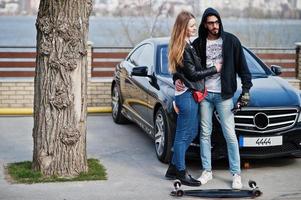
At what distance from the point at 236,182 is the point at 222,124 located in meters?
0.64

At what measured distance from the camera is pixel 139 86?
9539 mm

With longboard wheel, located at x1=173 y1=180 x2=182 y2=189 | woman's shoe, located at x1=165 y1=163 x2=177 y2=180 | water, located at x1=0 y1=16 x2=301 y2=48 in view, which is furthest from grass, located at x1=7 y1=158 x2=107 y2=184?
water, located at x1=0 y1=16 x2=301 y2=48

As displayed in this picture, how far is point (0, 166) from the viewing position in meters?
8.27

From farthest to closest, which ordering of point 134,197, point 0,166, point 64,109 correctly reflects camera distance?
1. point 0,166
2. point 64,109
3. point 134,197

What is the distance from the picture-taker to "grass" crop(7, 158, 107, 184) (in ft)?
24.8

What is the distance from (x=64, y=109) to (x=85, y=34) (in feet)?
2.83

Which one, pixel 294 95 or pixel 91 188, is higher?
pixel 294 95

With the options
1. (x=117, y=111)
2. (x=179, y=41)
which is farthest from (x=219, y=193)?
(x=117, y=111)

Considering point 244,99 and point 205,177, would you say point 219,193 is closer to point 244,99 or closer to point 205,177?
point 205,177

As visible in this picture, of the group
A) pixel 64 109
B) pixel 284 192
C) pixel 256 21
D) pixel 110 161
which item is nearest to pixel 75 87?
pixel 64 109

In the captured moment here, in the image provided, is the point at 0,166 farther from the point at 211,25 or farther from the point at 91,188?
the point at 211,25

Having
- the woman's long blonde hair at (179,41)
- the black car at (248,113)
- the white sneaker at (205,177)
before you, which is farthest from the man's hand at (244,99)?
the white sneaker at (205,177)

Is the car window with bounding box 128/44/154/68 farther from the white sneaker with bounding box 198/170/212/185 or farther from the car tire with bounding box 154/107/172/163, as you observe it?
the white sneaker with bounding box 198/170/212/185

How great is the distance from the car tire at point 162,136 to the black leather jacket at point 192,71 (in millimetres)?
946
